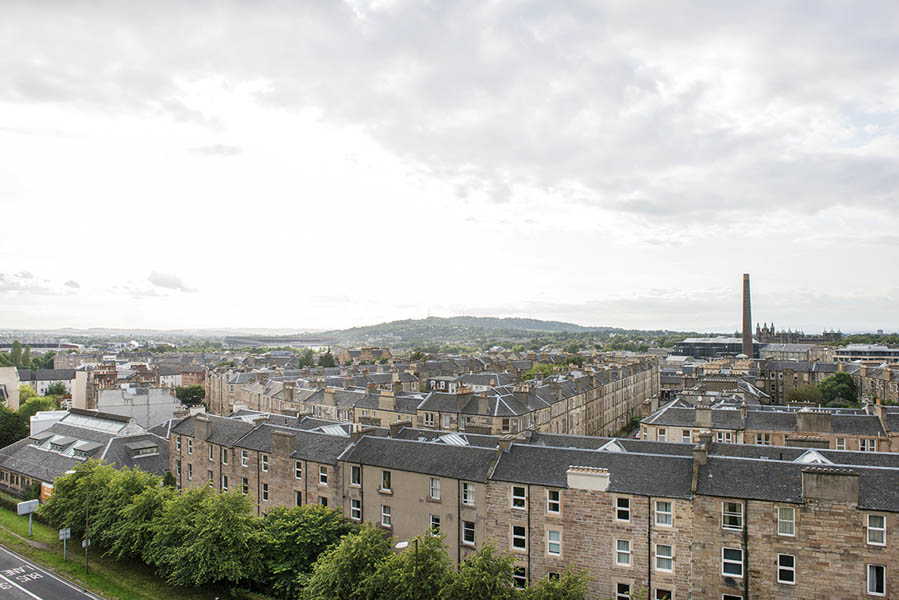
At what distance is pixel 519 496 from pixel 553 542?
→ 2872 millimetres

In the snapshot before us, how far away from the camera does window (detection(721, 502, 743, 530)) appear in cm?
2828

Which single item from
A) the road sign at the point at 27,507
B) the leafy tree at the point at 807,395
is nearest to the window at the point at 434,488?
the road sign at the point at 27,507

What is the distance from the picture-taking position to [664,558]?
29.3 metres

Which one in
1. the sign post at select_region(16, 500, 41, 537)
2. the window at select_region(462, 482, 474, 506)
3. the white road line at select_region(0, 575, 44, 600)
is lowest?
the white road line at select_region(0, 575, 44, 600)

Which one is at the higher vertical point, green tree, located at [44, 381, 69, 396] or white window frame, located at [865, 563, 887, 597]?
white window frame, located at [865, 563, 887, 597]

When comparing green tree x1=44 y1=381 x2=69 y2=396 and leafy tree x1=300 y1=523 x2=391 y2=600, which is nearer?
leafy tree x1=300 y1=523 x2=391 y2=600

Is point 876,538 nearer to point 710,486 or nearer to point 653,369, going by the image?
point 710,486

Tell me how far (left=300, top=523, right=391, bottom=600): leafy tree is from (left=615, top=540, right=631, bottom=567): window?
11669 millimetres

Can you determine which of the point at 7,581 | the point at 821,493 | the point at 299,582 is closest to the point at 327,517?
the point at 299,582

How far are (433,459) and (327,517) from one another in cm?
752

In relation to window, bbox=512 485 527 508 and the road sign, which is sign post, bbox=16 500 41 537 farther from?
window, bbox=512 485 527 508

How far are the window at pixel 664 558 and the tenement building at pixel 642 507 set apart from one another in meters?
0.06

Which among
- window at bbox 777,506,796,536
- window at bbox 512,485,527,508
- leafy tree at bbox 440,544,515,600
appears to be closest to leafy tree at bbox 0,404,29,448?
window at bbox 512,485,527,508

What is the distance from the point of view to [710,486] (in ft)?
95.6
